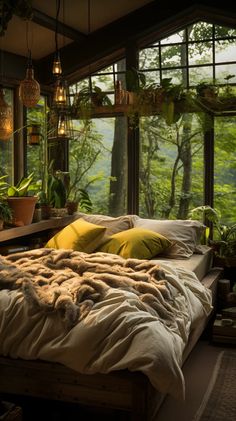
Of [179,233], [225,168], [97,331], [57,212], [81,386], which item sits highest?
[225,168]

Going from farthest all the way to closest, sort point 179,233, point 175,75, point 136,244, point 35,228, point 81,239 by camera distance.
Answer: point 175,75, point 35,228, point 179,233, point 81,239, point 136,244

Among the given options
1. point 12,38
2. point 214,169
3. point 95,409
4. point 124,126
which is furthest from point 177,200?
point 95,409

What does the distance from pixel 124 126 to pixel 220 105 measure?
1.12 metres

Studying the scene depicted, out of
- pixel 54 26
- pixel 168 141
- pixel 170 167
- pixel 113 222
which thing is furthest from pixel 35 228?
pixel 54 26

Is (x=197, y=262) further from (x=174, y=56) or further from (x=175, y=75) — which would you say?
(x=174, y=56)

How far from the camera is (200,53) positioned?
5641mm

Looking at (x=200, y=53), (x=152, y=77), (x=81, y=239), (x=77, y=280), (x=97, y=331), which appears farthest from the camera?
(x=152, y=77)

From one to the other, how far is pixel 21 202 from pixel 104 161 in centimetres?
140

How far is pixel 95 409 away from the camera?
3066 mm

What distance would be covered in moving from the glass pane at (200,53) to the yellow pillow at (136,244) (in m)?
1.98

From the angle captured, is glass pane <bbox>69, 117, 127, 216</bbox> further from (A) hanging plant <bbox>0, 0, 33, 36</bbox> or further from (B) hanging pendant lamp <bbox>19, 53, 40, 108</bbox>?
(A) hanging plant <bbox>0, 0, 33, 36</bbox>

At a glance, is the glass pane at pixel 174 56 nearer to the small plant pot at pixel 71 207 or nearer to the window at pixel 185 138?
the window at pixel 185 138

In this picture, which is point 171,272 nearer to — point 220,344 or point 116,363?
point 220,344

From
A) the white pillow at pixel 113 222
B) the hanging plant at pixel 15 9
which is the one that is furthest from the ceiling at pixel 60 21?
the hanging plant at pixel 15 9
